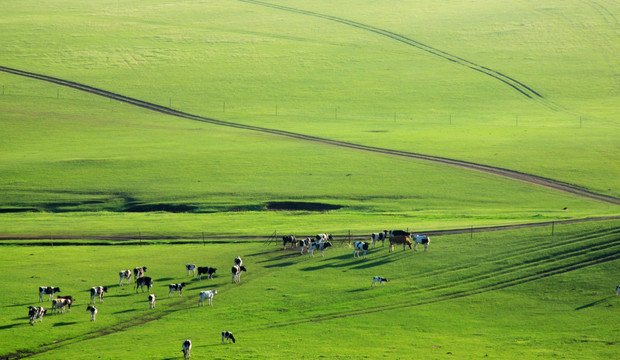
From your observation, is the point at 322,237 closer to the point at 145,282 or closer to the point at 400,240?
the point at 400,240

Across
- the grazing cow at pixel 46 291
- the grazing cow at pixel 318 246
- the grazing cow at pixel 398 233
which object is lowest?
the grazing cow at pixel 46 291

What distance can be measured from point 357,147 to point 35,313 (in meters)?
56.0

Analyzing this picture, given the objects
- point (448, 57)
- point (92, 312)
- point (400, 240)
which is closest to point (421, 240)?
point (400, 240)

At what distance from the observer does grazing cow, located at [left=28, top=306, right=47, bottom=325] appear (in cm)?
3772

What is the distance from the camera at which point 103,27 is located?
140 metres

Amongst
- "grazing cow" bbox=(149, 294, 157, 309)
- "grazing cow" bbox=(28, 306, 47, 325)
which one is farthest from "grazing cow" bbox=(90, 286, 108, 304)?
"grazing cow" bbox=(28, 306, 47, 325)

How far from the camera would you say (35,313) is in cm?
3791

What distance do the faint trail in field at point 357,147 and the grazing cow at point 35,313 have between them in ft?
170

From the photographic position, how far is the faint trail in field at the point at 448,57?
116m

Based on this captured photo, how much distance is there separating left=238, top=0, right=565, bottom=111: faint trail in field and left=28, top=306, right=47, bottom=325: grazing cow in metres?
89.8

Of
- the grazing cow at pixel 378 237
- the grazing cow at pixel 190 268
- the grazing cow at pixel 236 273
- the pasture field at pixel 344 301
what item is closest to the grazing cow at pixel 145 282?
the pasture field at pixel 344 301

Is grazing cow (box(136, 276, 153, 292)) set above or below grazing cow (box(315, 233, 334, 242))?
below

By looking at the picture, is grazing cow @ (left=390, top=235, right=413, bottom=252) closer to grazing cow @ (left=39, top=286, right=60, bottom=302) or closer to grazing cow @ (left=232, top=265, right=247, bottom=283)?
grazing cow @ (left=232, top=265, right=247, bottom=283)

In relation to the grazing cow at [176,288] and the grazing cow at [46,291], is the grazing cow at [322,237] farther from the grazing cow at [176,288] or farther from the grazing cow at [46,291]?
the grazing cow at [46,291]
